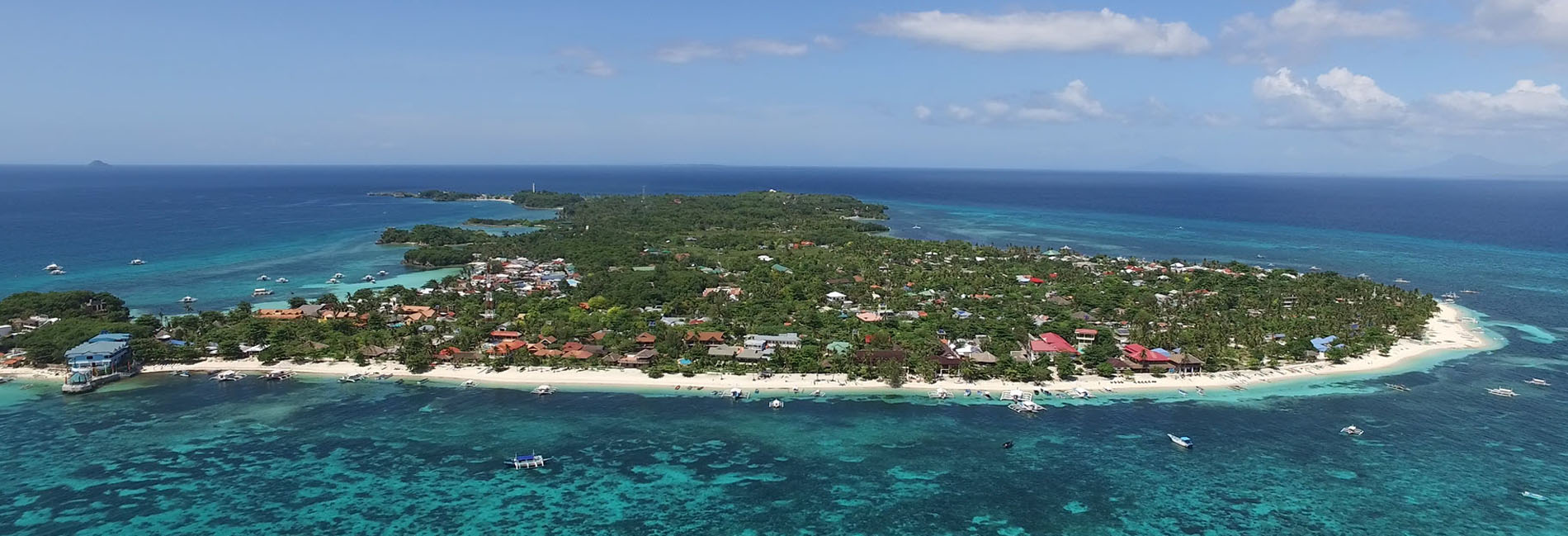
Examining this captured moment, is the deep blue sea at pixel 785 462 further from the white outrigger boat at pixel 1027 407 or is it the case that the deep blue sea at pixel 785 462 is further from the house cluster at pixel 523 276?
the house cluster at pixel 523 276

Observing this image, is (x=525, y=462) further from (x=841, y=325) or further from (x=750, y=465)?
(x=841, y=325)

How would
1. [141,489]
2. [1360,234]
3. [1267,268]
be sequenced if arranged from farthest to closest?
[1360,234] < [1267,268] < [141,489]

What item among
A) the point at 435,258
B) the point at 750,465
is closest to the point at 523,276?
the point at 435,258

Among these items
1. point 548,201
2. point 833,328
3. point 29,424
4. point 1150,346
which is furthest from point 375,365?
point 548,201

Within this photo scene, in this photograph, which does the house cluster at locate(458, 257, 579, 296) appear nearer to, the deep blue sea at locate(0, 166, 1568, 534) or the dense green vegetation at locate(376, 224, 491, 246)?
the dense green vegetation at locate(376, 224, 491, 246)

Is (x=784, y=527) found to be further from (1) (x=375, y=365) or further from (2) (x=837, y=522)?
(1) (x=375, y=365)

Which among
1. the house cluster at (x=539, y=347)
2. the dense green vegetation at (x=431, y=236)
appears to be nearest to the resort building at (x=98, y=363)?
the house cluster at (x=539, y=347)

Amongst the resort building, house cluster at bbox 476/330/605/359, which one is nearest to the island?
house cluster at bbox 476/330/605/359
